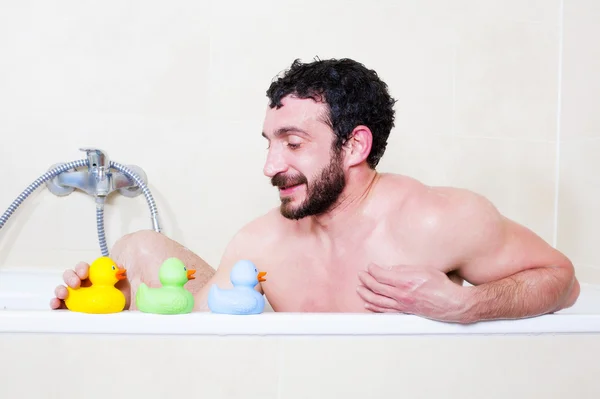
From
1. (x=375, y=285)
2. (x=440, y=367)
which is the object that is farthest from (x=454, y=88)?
(x=440, y=367)

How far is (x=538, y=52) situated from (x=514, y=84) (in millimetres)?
141

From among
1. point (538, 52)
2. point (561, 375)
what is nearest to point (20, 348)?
point (561, 375)

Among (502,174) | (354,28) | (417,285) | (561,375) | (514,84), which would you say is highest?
(354,28)

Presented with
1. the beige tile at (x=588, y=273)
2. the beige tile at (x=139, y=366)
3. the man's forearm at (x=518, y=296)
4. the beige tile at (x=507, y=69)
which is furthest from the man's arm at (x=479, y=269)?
the beige tile at (x=507, y=69)

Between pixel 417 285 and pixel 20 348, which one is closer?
pixel 20 348

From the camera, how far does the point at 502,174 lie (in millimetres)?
2172

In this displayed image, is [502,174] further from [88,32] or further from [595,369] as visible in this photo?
[88,32]

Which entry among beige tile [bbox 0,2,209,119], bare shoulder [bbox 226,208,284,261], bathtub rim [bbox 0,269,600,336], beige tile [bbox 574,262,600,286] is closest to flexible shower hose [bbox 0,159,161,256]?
beige tile [bbox 0,2,209,119]

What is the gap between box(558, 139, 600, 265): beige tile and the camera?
198 centimetres

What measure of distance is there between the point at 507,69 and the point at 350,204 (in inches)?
46.2

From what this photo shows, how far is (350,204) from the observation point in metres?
1.26

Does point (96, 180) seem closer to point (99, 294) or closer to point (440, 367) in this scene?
point (99, 294)

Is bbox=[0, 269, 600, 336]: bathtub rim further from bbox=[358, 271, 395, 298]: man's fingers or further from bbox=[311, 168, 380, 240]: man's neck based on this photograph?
bbox=[311, 168, 380, 240]: man's neck

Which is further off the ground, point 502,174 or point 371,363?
point 502,174
